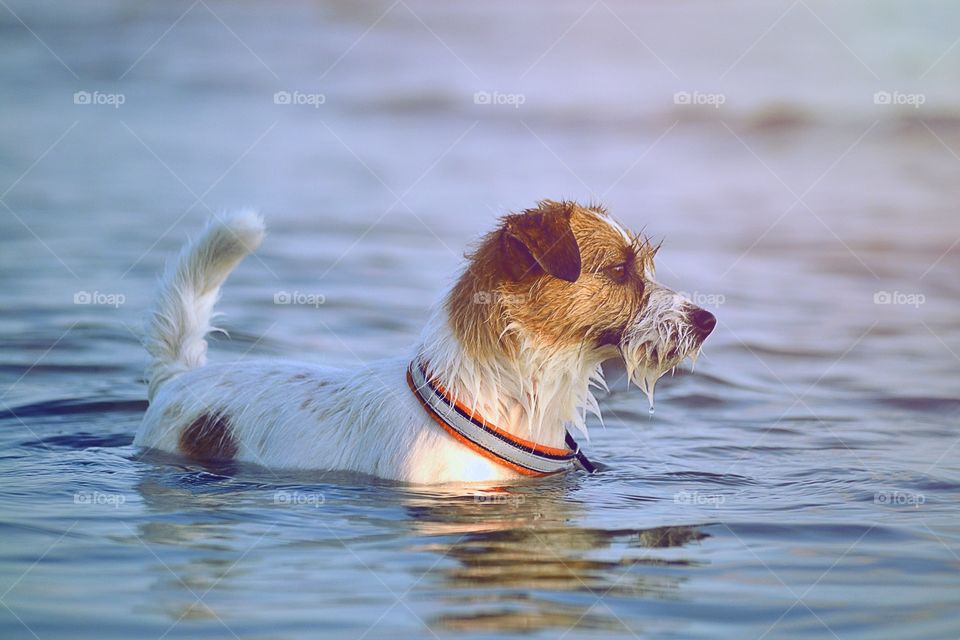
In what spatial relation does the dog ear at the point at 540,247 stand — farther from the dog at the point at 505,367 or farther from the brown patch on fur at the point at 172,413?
the brown patch on fur at the point at 172,413

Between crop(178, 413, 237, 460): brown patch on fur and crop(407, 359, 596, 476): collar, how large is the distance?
1055 mm

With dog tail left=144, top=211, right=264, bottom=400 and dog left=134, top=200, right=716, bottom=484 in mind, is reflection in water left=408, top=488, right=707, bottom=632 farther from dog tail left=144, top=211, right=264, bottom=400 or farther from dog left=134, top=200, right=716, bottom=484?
Result: dog tail left=144, top=211, right=264, bottom=400

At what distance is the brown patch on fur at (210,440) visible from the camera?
660 cm

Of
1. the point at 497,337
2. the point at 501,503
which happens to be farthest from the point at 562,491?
the point at 497,337

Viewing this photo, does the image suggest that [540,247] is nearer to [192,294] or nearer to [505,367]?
[505,367]

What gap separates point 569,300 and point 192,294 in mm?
2233

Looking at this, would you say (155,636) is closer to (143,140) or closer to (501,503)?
(501,503)

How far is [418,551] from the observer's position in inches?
205

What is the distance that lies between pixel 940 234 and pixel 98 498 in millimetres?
9941

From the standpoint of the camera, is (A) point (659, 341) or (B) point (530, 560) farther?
(A) point (659, 341)

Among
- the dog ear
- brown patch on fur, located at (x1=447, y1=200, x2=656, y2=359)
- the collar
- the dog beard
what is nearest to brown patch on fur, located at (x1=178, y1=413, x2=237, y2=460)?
the collar

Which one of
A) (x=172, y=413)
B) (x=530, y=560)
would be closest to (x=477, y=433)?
(x=530, y=560)

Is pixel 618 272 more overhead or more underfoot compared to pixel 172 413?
more overhead

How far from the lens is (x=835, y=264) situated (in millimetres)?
12727
